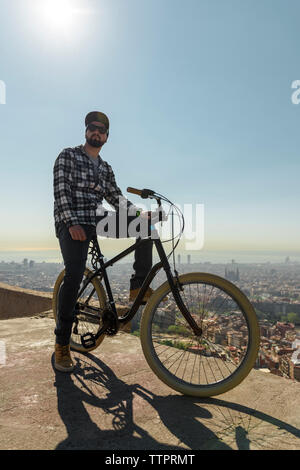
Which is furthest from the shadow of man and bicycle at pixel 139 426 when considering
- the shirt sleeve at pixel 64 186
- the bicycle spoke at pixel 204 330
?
the shirt sleeve at pixel 64 186

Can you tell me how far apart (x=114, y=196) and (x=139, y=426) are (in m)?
2.08

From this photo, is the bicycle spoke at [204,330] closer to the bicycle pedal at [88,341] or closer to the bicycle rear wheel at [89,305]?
the bicycle pedal at [88,341]

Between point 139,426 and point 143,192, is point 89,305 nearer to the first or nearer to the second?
point 143,192

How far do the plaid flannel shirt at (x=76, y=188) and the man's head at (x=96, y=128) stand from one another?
139 millimetres

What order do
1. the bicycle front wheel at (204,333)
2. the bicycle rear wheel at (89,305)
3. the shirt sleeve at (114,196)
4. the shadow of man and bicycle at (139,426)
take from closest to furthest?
1. the shadow of man and bicycle at (139,426)
2. the bicycle front wheel at (204,333)
3. the bicycle rear wheel at (89,305)
4. the shirt sleeve at (114,196)

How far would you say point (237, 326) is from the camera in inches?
82.3

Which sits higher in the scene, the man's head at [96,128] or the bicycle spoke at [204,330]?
the man's head at [96,128]

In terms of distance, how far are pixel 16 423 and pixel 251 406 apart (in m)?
1.47

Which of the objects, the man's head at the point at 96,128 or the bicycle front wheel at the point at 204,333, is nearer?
the bicycle front wheel at the point at 204,333

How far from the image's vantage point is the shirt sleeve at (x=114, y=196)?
304 cm

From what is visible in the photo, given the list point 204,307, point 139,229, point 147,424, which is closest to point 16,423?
point 147,424

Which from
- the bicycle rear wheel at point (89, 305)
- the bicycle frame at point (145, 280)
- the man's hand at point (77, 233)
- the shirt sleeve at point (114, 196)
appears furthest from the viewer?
the shirt sleeve at point (114, 196)

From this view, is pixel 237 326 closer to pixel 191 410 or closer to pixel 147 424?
pixel 191 410

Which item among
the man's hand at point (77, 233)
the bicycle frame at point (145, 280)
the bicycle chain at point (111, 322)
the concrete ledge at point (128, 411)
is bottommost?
the concrete ledge at point (128, 411)
